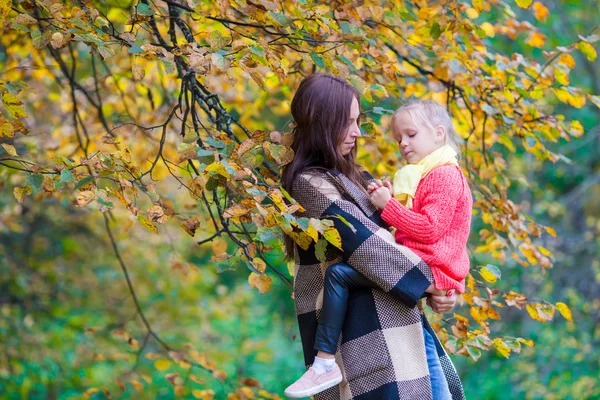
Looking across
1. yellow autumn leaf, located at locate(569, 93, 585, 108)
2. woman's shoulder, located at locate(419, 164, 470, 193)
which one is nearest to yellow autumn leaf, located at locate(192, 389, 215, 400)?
woman's shoulder, located at locate(419, 164, 470, 193)

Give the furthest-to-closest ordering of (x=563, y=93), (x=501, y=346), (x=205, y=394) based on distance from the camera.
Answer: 1. (x=205, y=394)
2. (x=563, y=93)
3. (x=501, y=346)

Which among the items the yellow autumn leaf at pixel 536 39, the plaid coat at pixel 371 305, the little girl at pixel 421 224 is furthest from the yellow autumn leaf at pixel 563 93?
the plaid coat at pixel 371 305

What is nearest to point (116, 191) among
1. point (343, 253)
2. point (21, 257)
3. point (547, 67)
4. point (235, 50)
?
point (235, 50)

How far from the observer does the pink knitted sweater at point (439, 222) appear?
2.17m

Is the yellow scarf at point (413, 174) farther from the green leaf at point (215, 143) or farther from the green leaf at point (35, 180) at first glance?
the green leaf at point (35, 180)

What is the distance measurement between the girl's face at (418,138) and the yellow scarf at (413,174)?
0.06m

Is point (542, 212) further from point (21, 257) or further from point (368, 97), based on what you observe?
point (368, 97)

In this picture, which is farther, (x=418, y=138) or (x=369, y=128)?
(x=369, y=128)

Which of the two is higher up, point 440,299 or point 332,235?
point 332,235

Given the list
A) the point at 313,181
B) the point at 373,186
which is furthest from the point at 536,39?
the point at 313,181

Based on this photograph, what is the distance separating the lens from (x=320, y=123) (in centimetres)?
229

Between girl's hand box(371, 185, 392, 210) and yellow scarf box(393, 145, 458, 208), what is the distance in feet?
0.17

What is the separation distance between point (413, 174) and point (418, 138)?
0.50ft

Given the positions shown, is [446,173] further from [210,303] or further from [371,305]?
[210,303]
